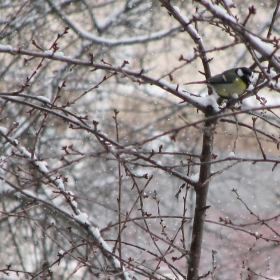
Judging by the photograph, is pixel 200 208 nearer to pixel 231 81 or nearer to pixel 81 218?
pixel 81 218

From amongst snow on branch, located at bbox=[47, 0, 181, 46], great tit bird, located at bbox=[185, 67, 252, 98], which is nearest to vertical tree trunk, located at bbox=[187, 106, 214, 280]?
great tit bird, located at bbox=[185, 67, 252, 98]

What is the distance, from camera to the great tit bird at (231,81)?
241cm

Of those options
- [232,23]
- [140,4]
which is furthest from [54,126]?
[232,23]

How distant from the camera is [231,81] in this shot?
2654mm

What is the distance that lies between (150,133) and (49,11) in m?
2.70

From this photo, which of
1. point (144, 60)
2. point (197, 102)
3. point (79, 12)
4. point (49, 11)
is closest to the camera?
point (197, 102)

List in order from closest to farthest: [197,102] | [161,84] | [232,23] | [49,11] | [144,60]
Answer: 1. [232,23]
2. [161,84]
3. [197,102]
4. [49,11]
5. [144,60]

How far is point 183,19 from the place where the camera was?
6.43 ft

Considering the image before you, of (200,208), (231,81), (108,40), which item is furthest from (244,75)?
(108,40)

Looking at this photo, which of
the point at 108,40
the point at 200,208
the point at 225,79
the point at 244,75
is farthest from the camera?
the point at 108,40

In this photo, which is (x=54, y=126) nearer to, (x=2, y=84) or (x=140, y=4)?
(x=2, y=84)

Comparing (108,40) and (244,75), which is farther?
(108,40)

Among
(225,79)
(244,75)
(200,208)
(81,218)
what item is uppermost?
(244,75)

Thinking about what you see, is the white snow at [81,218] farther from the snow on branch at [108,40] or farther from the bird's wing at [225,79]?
the snow on branch at [108,40]
